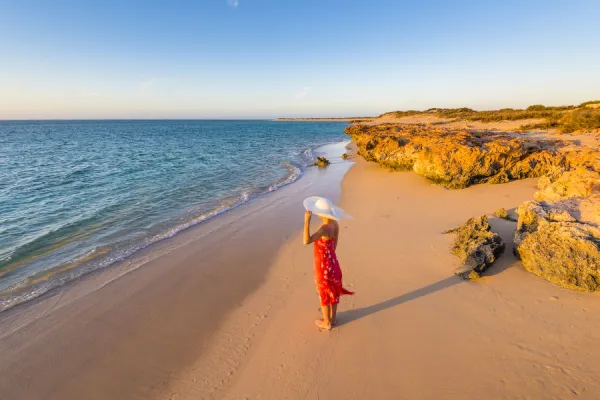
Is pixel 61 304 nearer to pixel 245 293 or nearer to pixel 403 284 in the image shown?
pixel 245 293

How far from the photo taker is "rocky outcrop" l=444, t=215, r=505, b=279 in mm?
5672

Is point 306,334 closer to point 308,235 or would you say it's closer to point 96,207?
point 308,235

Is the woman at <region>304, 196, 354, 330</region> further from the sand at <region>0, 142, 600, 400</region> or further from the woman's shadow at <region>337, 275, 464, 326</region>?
the sand at <region>0, 142, 600, 400</region>

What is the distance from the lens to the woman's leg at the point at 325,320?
14.8ft

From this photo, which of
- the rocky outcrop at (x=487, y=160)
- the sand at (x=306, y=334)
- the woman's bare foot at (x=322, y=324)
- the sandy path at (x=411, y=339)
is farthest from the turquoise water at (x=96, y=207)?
the rocky outcrop at (x=487, y=160)

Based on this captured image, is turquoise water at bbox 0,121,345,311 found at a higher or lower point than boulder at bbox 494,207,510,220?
lower

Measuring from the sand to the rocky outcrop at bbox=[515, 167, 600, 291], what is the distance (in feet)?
0.87

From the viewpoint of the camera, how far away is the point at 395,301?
17.3 ft

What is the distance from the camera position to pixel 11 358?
4531 mm

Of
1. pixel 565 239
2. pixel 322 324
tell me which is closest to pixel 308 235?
pixel 322 324

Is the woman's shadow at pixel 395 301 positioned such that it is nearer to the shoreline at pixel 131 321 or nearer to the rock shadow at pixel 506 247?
the rock shadow at pixel 506 247

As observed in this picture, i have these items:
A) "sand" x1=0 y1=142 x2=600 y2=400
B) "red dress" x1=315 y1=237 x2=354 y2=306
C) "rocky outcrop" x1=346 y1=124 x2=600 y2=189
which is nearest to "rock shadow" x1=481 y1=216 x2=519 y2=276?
"sand" x1=0 y1=142 x2=600 y2=400

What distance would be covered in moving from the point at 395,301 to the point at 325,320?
1586mm

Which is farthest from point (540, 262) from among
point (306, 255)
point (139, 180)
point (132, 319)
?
point (139, 180)
